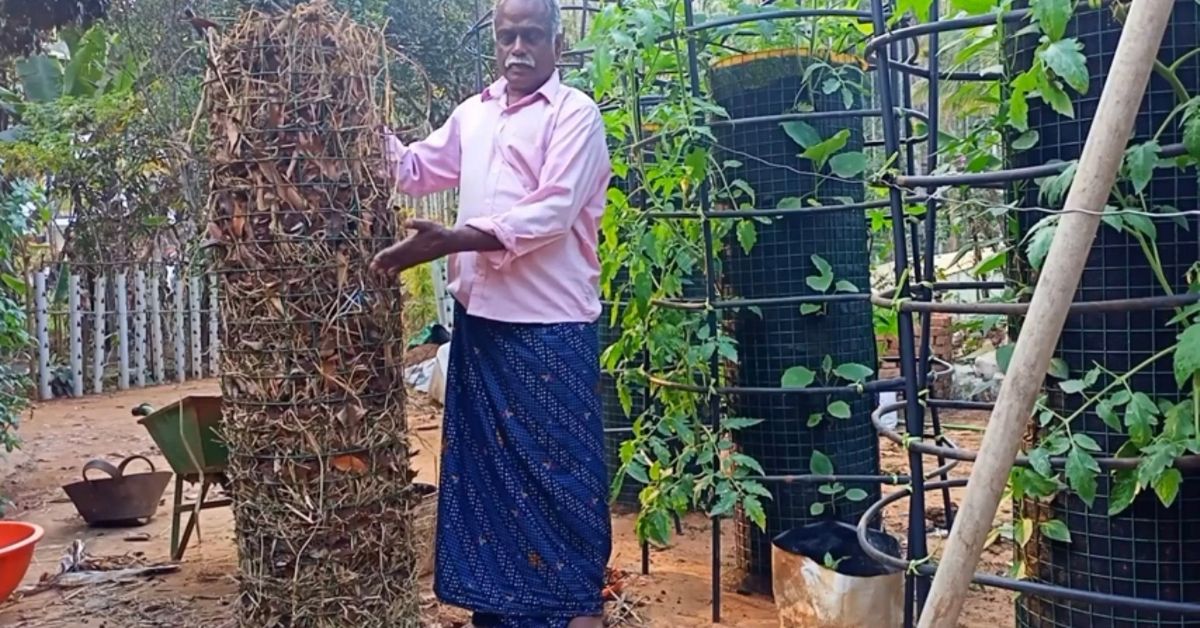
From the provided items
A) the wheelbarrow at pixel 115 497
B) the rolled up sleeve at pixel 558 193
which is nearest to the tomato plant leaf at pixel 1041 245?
the rolled up sleeve at pixel 558 193

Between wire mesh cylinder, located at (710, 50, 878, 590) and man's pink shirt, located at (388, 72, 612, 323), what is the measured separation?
116 centimetres

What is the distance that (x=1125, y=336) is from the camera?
188cm

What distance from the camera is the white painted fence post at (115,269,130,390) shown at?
1098 centimetres

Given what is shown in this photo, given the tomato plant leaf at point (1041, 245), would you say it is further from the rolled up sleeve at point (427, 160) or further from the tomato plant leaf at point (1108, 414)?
the rolled up sleeve at point (427, 160)

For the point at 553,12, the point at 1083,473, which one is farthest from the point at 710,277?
the point at 1083,473

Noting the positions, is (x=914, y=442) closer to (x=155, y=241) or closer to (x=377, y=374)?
(x=377, y=374)

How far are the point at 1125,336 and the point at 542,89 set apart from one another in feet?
4.64

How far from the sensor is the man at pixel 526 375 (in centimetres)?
241

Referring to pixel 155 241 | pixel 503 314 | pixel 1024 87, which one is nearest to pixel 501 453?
pixel 503 314

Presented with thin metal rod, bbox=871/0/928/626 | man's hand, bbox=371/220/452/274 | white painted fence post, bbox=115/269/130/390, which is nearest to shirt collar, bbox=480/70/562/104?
man's hand, bbox=371/220/452/274

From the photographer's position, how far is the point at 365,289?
252cm

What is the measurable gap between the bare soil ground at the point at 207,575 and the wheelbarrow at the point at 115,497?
0.27ft

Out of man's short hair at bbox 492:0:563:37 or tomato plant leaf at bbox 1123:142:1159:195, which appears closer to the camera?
tomato plant leaf at bbox 1123:142:1159:195

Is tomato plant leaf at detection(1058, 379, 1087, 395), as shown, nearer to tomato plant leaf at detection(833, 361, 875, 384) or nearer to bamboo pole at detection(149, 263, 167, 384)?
tomato plant leaf at detection(833, 361, 875, 384)
